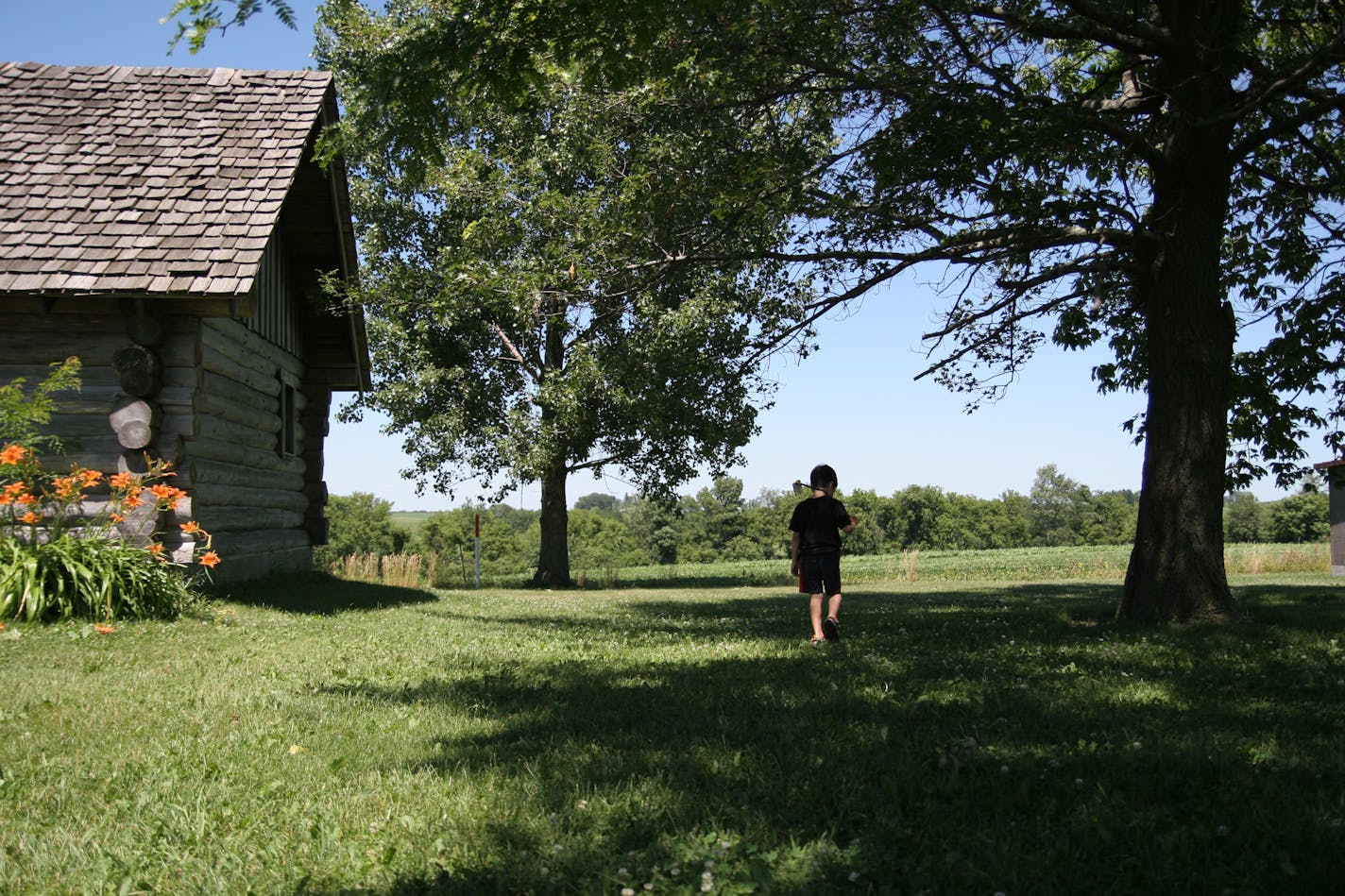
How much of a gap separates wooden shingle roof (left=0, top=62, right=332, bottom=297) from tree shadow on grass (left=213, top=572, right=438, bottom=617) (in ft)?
14.5

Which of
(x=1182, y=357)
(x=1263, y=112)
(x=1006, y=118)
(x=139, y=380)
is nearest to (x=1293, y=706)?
(x=1182, y=357)

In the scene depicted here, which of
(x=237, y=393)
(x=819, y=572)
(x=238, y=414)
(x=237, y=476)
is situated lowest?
(x=819, y=572)

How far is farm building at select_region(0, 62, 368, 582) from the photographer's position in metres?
12.3

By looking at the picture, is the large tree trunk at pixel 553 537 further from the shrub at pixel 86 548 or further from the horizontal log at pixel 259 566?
the shrub at pixel 86 548

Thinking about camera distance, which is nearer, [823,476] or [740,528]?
[823,476]

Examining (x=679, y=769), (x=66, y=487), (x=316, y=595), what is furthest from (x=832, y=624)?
(x=316, y=595)

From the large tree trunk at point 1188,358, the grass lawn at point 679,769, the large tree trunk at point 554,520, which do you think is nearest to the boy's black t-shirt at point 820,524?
the grass lawn at point 679,769

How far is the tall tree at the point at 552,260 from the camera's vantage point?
10.2 metres

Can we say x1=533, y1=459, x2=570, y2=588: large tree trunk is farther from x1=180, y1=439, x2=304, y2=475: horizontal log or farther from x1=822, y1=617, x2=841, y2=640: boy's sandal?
x1=822, y1=617, x2=841, y2=640: boy's sandal

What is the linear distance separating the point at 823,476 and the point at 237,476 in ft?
32.1

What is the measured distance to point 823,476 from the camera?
9773 millimetres

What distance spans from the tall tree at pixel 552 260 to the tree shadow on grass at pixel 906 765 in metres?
4.08

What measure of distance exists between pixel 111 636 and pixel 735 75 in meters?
8.53

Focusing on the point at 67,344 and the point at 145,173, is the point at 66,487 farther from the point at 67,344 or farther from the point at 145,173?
the point at 145,173
